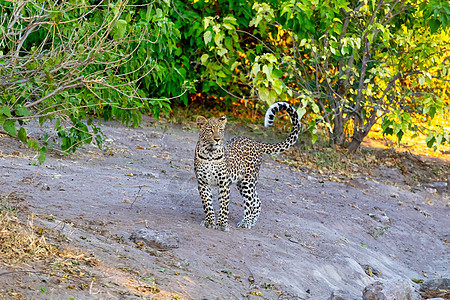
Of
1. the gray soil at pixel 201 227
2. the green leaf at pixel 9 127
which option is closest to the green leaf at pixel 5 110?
the green leaf at pixel 9 127

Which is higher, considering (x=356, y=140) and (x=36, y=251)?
(x=36, y=251)

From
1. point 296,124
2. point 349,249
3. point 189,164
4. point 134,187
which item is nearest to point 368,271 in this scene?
point 349,249

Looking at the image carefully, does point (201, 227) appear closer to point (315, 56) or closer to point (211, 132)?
point (211, 132)

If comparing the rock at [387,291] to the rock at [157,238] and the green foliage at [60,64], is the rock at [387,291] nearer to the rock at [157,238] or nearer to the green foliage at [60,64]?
the rock at [157,238]

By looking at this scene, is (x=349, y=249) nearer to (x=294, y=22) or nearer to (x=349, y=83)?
(x=294, y=22)

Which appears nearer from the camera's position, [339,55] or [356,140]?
[339,55]

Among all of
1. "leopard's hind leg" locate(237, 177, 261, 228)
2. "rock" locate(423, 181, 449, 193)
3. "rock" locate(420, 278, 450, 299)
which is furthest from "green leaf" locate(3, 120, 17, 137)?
"rock" locate(423, 181, 449, 193)

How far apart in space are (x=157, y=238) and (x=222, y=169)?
1.52 m

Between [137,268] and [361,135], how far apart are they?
8.96m

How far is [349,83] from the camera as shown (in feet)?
44.9

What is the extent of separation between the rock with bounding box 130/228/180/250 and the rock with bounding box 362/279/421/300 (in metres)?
1.92

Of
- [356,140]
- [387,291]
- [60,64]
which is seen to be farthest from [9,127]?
[356,140]

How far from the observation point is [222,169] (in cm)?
757

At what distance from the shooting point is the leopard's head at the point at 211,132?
7.40m
